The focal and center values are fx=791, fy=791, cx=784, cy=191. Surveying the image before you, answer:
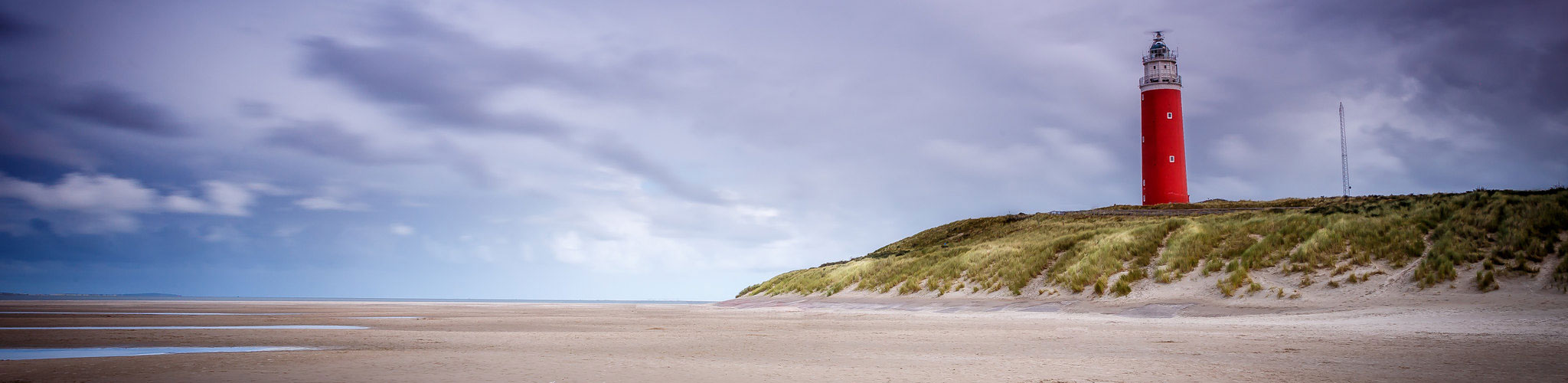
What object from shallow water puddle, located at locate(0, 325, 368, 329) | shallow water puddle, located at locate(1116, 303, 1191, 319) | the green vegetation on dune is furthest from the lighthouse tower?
shallow water puddle, located at locate(0, 325, 368, 329)

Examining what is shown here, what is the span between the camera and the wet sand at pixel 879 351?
6316mm

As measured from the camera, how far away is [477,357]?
790 centimetres

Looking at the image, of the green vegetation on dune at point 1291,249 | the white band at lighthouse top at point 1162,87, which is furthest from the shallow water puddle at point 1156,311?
the white band at lighthouse top at point 1162,87

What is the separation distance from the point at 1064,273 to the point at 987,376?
60.7 feet

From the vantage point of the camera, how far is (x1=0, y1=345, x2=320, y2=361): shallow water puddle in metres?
7.96

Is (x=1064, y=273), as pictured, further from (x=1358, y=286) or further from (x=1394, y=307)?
(x=1394, y=307)

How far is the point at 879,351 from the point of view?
8945 millimetres

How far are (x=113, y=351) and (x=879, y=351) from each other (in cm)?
842

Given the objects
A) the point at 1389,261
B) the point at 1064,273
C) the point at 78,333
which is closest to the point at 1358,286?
the point at 1389,261

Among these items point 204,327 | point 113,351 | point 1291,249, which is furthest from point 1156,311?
point 204,327

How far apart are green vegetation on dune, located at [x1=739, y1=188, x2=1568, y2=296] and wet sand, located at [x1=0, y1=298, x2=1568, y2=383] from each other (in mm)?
3091

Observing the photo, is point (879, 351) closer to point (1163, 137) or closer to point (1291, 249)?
point (1291, 249)

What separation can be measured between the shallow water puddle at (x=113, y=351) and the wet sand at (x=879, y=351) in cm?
46

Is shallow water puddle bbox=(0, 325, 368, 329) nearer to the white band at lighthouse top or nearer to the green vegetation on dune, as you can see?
the green vegetation on dune
